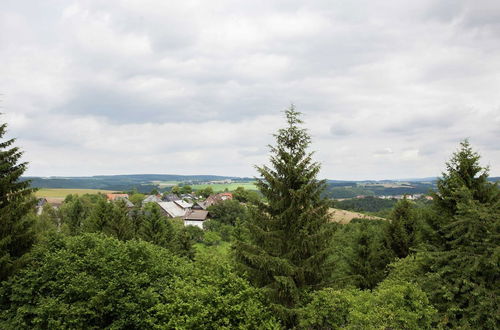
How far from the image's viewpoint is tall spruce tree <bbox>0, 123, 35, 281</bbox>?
16.4 m

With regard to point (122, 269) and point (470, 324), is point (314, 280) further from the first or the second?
point (122, 269)

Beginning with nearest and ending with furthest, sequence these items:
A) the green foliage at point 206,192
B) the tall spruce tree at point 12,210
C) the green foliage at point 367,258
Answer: the tall spruce tree at point 12,210 → the green foliage at point 367,258 → the green foliage at point 206,192

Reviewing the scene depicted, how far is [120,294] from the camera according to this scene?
16906 millimetres

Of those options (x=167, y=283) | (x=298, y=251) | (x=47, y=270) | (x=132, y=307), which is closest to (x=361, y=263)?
(x=298, y=251)

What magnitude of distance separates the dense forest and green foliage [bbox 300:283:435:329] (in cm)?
5

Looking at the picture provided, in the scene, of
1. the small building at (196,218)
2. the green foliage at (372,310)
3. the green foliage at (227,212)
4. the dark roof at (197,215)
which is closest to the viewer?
the green foliage at (372,310)

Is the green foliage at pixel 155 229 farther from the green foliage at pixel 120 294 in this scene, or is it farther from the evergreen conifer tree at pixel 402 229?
the evergreen conifer tree at pixel 402 229

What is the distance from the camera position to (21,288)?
52.6 feet

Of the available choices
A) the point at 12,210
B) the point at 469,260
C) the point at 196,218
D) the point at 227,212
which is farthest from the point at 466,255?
the point at 196,218

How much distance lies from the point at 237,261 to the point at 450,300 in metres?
9.92

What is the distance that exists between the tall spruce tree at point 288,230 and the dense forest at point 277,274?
0.05 metres

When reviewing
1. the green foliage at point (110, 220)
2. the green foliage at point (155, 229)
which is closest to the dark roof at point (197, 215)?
the green foliage at point (155, 229)

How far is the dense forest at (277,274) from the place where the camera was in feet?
44.6

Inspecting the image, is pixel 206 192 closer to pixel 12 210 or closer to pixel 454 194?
pixel 12 210
